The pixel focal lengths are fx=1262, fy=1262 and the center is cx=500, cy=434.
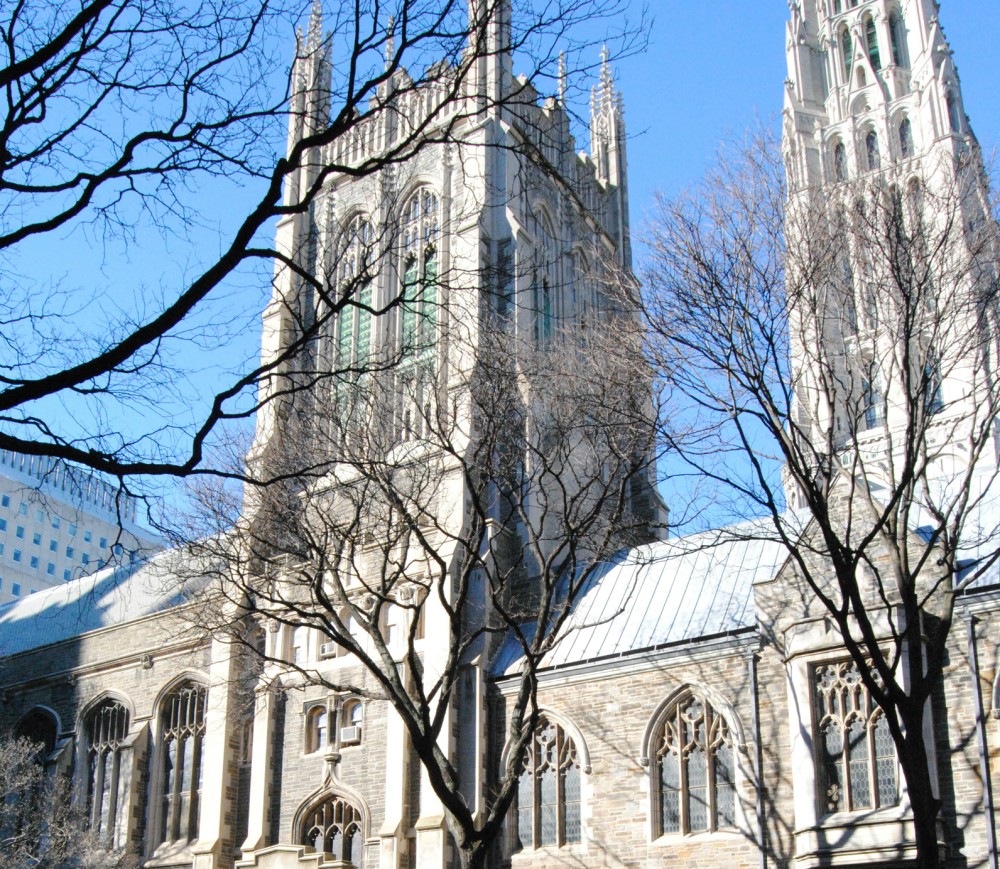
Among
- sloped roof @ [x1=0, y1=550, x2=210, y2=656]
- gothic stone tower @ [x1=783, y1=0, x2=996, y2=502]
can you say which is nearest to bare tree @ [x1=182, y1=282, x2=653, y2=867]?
gothic stone tower @ [x1=783, y1=0, x2=996, y2=502]

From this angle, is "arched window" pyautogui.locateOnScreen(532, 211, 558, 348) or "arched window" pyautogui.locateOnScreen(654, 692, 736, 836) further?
"arched window" pyautogui.locateOnScreen(532, 211, 558, 348)

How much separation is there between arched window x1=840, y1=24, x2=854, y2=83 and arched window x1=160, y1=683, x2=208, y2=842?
51.3m

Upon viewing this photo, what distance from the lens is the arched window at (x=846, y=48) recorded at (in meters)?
66.6

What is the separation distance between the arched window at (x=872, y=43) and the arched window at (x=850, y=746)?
52742 millimetres

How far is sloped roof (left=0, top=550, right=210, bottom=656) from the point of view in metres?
34.2

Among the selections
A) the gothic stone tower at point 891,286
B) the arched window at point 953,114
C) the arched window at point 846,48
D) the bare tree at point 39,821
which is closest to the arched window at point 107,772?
the bare tree at point 39,821

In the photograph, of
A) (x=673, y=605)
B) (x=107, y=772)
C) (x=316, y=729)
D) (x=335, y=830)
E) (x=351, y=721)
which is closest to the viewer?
(x=673, y=605)

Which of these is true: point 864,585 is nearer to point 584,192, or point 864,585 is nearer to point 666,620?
point 666,620

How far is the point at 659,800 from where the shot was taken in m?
21.7

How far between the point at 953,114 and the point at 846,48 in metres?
9.16

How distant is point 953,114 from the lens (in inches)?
2376

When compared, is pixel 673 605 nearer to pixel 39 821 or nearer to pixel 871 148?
pixel 39 821

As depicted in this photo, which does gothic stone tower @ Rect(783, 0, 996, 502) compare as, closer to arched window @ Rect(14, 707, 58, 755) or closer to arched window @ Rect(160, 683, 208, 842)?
arched window @ Rect(160, 683, 208, 842)

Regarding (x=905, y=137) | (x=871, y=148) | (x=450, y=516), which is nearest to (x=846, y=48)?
(x=871, y=148)
